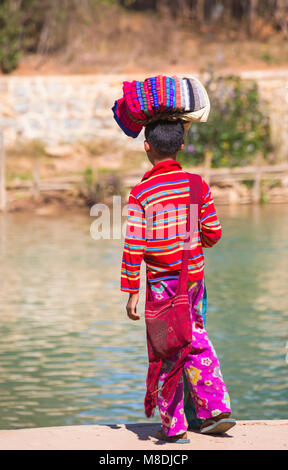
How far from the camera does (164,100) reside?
4309 millimetres

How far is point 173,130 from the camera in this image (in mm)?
4418

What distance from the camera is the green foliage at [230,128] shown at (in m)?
20.7

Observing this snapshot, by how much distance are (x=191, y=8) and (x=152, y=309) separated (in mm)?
23537

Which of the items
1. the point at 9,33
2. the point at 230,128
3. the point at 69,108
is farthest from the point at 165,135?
the point at 9,33

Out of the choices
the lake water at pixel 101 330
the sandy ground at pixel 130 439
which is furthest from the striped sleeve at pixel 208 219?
the lake water at pixel 101 330

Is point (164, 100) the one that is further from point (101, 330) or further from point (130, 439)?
point (101, 330)

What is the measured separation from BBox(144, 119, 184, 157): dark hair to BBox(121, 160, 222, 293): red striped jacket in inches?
4.6

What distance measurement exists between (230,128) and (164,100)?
16.7m

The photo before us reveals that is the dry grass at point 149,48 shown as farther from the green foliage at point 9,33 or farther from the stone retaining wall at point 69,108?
the stone retaining wall at point 69,108

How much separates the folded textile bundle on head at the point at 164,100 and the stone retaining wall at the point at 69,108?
667 inches

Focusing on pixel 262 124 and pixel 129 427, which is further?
pixel 262 124

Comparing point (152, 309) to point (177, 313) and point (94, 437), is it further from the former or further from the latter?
point (94, 437)

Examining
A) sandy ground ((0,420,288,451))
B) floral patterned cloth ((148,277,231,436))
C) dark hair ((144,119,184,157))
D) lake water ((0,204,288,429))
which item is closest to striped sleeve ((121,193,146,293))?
floral patterned cloth ((148,277,231,436))

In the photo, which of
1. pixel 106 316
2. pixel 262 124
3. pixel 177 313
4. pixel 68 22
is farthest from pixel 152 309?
pixel 68 22
